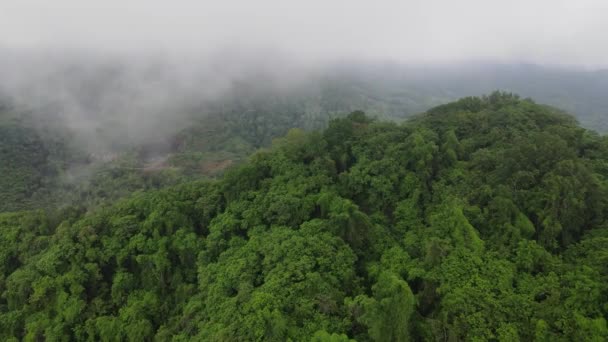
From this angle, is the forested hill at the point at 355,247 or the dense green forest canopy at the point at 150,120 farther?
the dense green forest canopy at the point at 150,120

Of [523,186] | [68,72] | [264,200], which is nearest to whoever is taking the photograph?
[523,186]

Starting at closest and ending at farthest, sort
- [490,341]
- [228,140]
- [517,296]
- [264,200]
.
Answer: [490,341] → [517,296] → [264,200] → [228,140]

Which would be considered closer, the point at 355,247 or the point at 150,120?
the point at 355,247

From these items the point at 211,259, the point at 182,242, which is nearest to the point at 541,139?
the point at 211,259

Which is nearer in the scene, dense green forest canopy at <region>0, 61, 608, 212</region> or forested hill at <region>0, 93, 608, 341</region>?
forested hill at <region>0, 93, 608, 341</region>

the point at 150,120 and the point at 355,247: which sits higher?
the point at 355,247

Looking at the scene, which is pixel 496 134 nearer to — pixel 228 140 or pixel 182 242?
pixel 182 242

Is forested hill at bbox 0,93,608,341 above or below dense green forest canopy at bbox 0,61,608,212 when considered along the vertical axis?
above

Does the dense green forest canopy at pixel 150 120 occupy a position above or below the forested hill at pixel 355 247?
below
